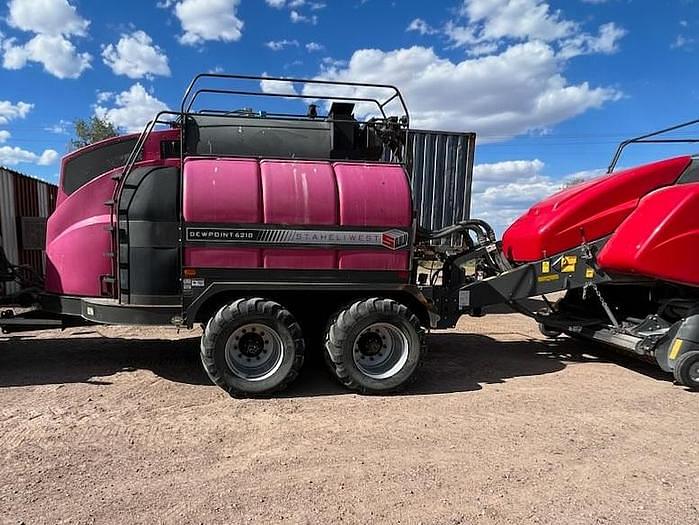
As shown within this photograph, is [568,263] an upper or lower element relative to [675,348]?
upper

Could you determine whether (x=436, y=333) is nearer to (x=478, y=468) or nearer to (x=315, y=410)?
(x=315, y=410)

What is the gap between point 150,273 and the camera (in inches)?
208

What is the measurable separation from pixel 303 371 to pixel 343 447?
2171mm

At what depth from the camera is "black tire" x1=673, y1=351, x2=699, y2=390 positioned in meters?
5.70

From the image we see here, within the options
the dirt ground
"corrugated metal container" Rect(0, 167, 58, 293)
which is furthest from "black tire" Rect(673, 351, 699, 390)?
"corrugated metal container" Rect(0, 167, 58, 293)

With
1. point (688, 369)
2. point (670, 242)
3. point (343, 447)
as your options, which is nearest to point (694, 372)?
point (688, 369)

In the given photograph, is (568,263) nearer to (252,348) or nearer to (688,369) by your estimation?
(688,369)

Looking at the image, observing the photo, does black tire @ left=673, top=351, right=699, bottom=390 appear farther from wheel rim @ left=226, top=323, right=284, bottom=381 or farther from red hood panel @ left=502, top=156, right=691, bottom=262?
wheel rim @ left=226, top=323, right=284, bottom=381

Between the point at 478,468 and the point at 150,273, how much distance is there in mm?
3456

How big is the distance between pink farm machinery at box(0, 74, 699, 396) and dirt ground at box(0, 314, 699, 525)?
21.5 inches

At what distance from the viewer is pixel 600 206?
6312 mm

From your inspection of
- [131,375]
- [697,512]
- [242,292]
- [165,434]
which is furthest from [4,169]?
[697,512]

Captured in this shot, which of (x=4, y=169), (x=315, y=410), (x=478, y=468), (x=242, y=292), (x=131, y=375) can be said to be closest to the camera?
(x=478, y=468)

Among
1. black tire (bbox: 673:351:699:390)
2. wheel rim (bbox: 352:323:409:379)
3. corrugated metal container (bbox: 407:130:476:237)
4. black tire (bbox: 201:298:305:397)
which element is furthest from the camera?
corrugated metal container (bbox: 407:130:476:237)
